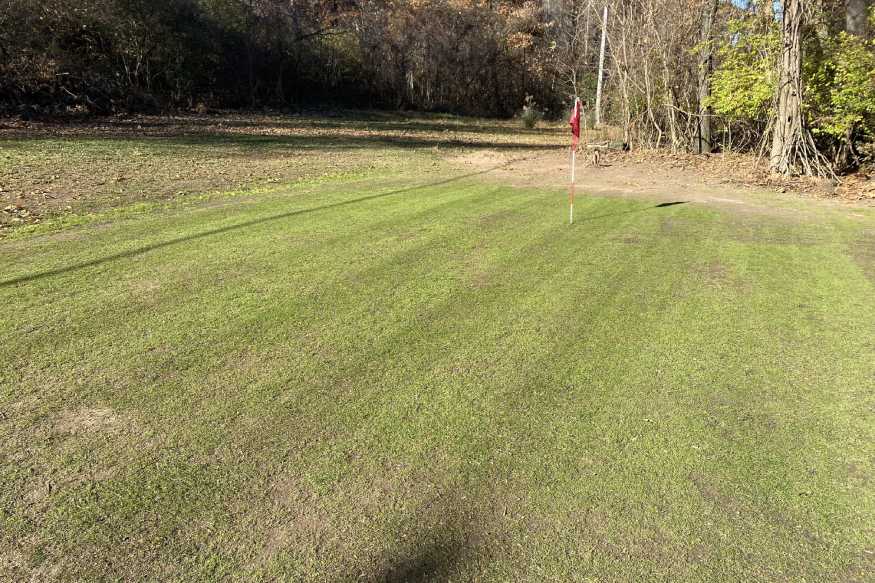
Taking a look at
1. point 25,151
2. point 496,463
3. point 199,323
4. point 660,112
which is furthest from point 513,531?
point 660,112

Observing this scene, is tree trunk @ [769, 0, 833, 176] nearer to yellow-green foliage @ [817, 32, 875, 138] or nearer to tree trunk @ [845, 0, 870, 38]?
yellow-green foliage @ [817, 32, 875, 138]

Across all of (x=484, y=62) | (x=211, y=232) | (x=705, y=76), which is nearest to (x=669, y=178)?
(x=705, y=76)

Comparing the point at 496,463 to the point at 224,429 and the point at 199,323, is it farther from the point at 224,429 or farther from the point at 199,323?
the point at 199,323

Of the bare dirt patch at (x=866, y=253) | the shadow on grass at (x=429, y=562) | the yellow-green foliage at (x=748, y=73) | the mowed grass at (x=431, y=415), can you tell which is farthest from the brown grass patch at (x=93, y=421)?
the yellow-green foliage at (x=748, y=73)

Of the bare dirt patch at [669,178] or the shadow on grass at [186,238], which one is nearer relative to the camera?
the shadow on grass at [186,238]

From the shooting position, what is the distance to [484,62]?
40062 mm

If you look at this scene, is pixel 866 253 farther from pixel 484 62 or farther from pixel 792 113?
pixel 484 62

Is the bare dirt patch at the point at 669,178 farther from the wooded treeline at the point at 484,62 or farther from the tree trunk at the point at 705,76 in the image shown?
the wooded treeline at the point at 484,62

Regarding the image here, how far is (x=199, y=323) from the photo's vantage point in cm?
560

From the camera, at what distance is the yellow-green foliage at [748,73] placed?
50.6ft

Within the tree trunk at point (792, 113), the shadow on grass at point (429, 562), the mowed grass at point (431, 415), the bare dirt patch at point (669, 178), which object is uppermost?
the tree trunk at point (792, 113)

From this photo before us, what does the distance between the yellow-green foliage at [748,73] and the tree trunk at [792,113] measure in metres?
0.60

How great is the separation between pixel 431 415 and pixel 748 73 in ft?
50.7

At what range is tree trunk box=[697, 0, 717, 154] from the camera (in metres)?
18.1
